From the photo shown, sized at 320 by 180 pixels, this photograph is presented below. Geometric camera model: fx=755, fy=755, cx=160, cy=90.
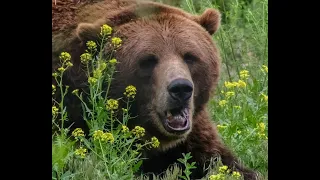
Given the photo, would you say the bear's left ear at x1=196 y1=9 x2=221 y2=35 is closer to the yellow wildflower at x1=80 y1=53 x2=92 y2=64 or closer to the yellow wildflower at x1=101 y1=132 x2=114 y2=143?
the yellow wildflower at x1=80 y1=53 x2=92 y2=64

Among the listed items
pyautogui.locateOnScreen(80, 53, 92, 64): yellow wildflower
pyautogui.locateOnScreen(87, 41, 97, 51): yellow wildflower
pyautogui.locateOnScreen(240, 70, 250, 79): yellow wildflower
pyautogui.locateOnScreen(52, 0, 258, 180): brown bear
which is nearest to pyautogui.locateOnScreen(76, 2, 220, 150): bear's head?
pyautogui.locateOnScreen(52, 0, 258, 180): brown bear

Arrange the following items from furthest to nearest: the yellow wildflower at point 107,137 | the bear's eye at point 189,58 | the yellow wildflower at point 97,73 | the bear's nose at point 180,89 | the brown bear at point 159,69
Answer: the bear's eye at point 189,58 < the brown bear at point 159,69 < the bear's nose at point 180,89 < the yellow wildflower at point 97,73 < the yellow wildflower at point 107,137

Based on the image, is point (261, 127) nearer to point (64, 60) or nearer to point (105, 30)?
point (105, 30)

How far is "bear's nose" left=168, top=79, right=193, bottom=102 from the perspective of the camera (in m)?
4.44

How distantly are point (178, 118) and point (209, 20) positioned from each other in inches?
34.0

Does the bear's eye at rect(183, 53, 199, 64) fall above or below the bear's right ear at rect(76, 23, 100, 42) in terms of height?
below

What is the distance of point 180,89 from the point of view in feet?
14.6

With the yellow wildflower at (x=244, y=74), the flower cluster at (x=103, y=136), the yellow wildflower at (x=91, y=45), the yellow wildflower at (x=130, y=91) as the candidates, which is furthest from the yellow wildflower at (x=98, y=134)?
the yellow wildflower at (x=244, y=74)

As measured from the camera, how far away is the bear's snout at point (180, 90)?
4.44 meters

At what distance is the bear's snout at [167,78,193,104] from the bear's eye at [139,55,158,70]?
0.32 m

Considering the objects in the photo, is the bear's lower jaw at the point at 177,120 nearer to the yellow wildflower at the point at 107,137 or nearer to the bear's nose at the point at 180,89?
the bear's nose at the point at 180,89
